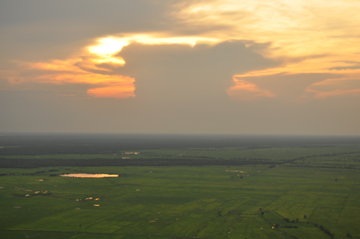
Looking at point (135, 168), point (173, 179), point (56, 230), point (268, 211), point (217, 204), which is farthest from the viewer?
point (135, 168)

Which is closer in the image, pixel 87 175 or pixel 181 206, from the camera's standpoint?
pixel 181 206

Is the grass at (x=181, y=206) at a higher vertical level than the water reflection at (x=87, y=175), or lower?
lower

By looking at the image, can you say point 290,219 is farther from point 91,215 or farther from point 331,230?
point 91,215

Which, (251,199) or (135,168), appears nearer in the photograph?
(251,199)

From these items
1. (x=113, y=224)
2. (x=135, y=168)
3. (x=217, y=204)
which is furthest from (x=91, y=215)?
(x=135, y=168)

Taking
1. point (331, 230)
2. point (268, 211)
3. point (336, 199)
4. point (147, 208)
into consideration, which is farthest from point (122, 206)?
point (336, 199)

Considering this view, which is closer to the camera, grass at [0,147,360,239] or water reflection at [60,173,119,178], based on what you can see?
grass at [0,147,360,239]

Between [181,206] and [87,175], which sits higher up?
[87,175]

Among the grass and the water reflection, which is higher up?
the water reflection

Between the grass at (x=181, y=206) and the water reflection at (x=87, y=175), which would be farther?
the water reflection at (x=87, y=175)

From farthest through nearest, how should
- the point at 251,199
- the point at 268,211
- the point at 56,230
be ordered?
1. the point at 251,199
2. the point at 268,211
3. the point at 56,230
